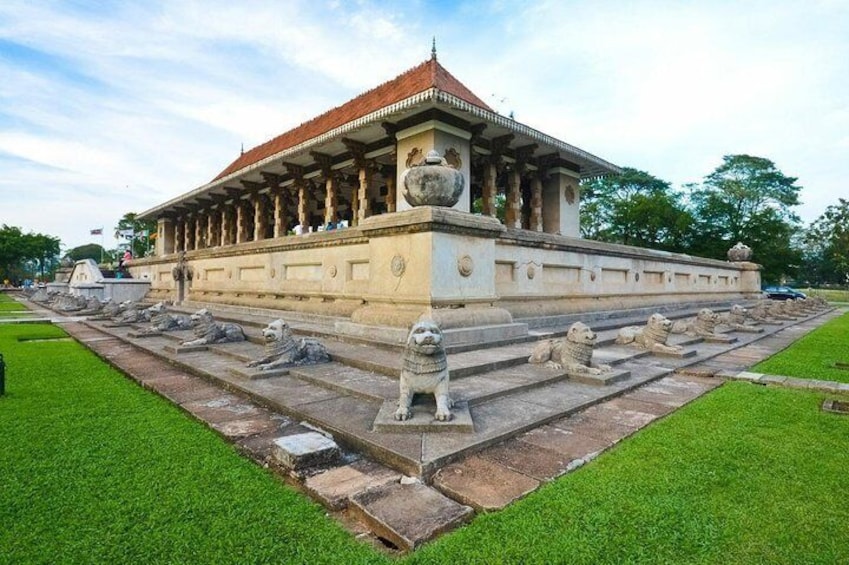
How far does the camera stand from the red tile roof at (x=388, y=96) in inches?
519

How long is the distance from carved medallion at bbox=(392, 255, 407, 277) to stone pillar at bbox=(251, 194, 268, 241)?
1574 cm

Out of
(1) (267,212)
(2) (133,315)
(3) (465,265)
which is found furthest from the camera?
(1) (267,212)

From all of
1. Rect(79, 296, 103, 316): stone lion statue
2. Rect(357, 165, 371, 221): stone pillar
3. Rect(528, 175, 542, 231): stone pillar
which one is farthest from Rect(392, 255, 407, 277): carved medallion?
Rect(79, 296, 103, 316): stone lion statue

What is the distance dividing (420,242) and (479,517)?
3.95 metres

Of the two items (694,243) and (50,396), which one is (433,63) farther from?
(694,243)

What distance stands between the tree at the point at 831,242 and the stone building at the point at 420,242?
25.2 m

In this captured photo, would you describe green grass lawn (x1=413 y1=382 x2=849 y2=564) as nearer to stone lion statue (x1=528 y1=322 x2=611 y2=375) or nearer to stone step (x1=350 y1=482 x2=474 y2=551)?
stone step (x1=350 y1=482 x2=474 y2=551)

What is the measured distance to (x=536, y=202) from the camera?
1728 centimetres

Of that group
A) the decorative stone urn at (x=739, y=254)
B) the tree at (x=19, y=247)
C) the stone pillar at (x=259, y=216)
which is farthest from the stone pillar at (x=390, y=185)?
the tree at (x=19, y=247)

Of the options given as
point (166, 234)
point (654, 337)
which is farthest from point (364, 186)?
point (166, 234)

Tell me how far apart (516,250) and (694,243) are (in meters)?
28.8

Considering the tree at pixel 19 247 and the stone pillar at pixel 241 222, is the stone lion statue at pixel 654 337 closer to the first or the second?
the stone pillar at pixel 241 222

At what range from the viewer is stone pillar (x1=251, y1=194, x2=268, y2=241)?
2000 cm

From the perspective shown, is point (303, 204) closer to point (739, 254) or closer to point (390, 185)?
point (390, 185)
